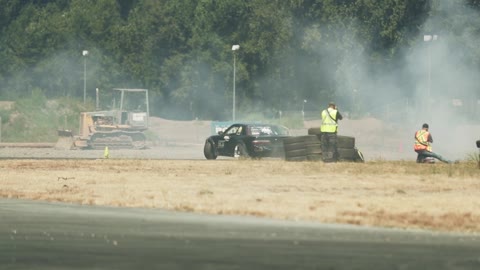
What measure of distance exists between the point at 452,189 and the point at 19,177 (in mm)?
11446

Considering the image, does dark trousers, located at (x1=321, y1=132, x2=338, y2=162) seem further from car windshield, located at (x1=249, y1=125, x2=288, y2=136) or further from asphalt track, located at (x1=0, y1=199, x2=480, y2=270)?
asphalt track, located at (x1=0, y1=199, x2=480, y2=270)

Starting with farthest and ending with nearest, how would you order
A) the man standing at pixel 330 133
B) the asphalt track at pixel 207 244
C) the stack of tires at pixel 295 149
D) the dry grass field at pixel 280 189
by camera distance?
the stack of tires at pixel 295 149, the man standing at pixel 330 133, the dry grass field at pixel 280 189, the asphalt track at pixel 207 244

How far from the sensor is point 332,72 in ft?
344

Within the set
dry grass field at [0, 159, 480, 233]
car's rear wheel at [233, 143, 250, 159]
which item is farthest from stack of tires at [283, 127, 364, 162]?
car's rear wheel at [233, 143, 250, 159]

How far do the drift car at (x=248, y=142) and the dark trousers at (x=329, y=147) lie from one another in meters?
3.97

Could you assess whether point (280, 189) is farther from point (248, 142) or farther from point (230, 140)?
point (230, 140)

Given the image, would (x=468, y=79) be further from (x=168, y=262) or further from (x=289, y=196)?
(x=168, y=262)

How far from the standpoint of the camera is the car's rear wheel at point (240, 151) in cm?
4271

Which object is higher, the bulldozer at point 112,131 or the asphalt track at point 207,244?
the bulldozer at point 112,131

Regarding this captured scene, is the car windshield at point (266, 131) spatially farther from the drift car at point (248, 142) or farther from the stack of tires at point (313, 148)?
the stack of tires at point (313, 148)

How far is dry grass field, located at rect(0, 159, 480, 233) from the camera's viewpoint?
68.4 feet

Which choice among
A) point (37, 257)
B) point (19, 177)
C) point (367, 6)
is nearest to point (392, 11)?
point (367, 6)

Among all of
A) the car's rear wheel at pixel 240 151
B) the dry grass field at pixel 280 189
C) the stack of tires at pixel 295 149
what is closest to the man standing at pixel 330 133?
the stack of tires at pixel 295 149

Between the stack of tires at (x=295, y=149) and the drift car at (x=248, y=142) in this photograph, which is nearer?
the stack of tires at (x=295, y=149)
